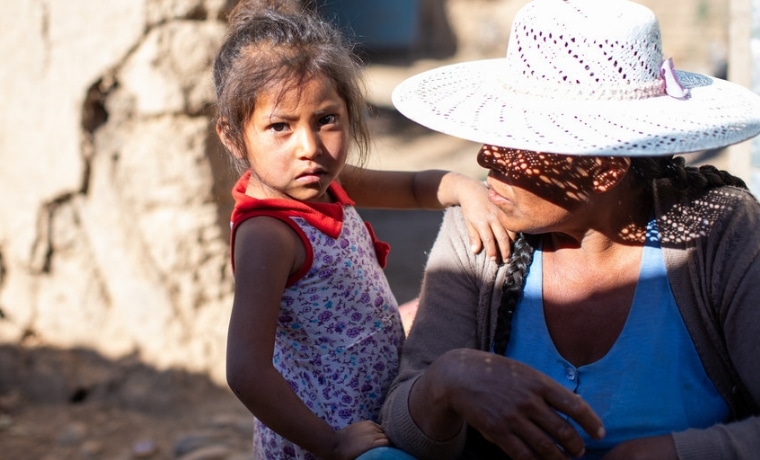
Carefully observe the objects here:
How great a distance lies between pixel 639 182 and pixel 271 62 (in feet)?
3.02

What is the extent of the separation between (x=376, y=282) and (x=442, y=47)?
11.5 m

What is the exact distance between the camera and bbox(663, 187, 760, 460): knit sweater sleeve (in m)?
1.95

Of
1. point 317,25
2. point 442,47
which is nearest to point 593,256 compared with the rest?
point 317,25

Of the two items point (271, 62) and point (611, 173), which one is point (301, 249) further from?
point (611, 173)

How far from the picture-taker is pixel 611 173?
2088mm

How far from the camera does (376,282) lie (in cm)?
246

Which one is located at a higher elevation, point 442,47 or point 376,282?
point 376,282

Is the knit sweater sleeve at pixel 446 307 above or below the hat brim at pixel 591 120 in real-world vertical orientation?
below

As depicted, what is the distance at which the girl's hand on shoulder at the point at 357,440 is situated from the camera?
6.96ft

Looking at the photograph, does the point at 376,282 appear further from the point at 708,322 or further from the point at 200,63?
the point at 200,63

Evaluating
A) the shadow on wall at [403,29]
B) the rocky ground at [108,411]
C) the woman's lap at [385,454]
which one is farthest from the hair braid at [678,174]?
the shadow on wall at [403,29]

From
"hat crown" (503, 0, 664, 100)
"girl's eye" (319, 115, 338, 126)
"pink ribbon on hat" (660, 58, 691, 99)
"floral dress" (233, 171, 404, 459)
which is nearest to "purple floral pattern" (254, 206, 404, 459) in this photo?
"floral dress" (233, 171, 404, 459)

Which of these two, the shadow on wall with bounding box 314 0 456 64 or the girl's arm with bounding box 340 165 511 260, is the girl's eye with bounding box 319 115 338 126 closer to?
the girl's arm with bounding box 340 165 511 260

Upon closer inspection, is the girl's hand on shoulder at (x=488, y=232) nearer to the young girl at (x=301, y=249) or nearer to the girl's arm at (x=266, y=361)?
the young girl at (x=301, y=249)
